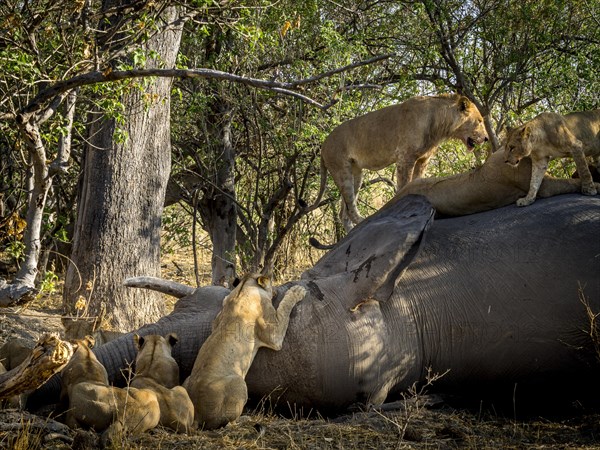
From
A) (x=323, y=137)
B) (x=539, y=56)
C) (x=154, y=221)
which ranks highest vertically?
(x=539, y=56)

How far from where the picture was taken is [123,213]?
9.67 metres

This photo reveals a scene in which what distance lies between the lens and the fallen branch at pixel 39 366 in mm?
5109

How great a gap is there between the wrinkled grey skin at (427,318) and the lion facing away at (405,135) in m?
2.17

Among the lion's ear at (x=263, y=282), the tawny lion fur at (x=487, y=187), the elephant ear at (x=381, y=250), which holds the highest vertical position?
the tawny lion fur at (x=487, y=187)

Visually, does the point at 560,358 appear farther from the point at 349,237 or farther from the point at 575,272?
the point at 349,237

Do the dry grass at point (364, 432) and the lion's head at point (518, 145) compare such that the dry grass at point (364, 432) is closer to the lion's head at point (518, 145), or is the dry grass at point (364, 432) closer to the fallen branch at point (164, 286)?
the fallen branch at point (164, 286)

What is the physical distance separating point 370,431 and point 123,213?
14.7 feet

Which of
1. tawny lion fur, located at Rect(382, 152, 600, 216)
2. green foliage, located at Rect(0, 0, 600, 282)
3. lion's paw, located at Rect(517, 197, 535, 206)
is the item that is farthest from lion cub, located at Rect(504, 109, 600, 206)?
green foliage, located at Rect(0, 0, 600, 282)

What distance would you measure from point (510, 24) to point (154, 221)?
5.12 m

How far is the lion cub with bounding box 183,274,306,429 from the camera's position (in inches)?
238

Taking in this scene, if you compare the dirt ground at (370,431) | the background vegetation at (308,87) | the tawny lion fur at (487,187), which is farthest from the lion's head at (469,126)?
the dirt ground at (370,431)

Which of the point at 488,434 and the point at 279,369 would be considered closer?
the point at 488,434

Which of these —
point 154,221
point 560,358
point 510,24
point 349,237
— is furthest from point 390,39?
point 560,358

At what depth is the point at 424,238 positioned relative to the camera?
7312mm
